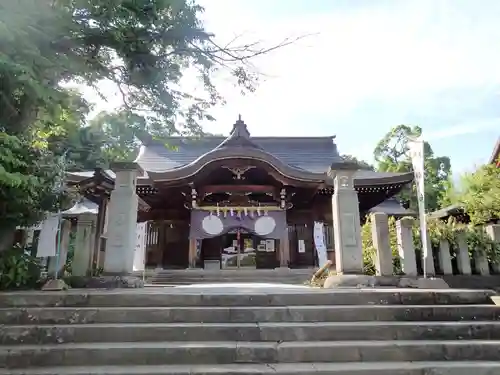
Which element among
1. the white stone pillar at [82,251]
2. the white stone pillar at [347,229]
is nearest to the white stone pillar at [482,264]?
the white stone pillar at [347,229]

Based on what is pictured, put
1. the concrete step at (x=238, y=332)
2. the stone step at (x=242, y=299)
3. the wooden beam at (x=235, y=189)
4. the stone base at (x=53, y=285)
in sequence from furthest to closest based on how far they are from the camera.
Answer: the wooden beam at (x=235, y=189) → the stone base at (x=53, y=285) → the stone step at (x=242, y=299) → the concrete step at (x=238, y=332)

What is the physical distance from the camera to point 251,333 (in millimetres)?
3512

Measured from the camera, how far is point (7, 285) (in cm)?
486

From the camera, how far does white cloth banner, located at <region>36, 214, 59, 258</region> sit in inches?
205

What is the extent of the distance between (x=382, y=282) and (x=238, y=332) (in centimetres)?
312

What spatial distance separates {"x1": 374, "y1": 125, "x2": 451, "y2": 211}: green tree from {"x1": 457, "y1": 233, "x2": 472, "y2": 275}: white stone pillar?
2074 cm

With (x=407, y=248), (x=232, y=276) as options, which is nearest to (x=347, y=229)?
(x=407, y=248)

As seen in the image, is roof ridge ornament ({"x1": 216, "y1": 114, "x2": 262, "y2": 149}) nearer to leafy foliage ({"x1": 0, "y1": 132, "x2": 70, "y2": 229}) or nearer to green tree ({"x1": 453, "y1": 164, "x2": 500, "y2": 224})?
green tree ({"x1": 453, "y1": 164, "x2": 500, "y2": 224})

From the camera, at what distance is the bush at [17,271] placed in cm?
484

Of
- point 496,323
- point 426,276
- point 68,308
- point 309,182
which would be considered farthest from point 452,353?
point 309,182

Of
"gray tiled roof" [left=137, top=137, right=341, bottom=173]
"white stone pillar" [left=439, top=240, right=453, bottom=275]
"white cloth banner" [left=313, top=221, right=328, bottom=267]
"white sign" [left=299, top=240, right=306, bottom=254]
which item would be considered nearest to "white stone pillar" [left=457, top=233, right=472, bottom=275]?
"white stone pillar" [left=439, top=240, right=453, bottom=275]

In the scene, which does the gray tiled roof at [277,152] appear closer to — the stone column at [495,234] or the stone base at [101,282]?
the stone column at [495,234]

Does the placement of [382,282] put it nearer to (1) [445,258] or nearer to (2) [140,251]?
(1) [445,258]

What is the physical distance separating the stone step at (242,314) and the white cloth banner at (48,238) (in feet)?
4.90
